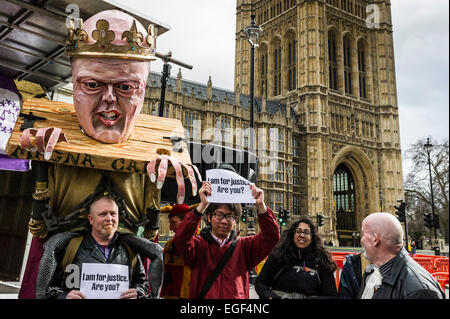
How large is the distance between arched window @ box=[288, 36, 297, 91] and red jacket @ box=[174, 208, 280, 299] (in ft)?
131

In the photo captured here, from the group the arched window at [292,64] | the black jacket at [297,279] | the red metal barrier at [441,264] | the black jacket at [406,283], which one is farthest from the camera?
the arched window at [292,64]

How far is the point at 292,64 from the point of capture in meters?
41.9

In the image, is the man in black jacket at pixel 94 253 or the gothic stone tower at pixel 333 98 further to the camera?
the gothic stone tower at pixel 333 98

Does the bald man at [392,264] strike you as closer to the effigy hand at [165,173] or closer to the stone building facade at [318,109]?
the effigy hand at [165,173]

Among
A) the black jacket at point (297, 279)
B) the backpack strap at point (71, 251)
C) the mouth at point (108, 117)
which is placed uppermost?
the mouth at point (108, 117)

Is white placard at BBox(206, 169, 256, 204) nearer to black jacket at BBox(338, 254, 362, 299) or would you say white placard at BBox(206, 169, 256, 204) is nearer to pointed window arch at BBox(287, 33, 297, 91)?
black jacket at BBox(338, 254, 362, 299)

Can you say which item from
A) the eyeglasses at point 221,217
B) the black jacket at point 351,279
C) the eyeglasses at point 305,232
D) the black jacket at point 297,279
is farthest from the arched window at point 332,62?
the eyeglasses at point 221,217

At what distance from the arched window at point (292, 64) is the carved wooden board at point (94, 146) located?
3984cm

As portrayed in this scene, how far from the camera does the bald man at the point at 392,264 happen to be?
2051 mm

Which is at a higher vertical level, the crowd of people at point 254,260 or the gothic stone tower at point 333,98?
the gothic stone tower at point 333,98

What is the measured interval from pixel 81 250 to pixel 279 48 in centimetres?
4519

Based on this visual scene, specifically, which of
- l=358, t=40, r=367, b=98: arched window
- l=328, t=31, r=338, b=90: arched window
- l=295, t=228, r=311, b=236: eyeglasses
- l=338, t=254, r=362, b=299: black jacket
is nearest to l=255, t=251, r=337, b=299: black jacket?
l=295, t=228, r=311, b=236: eyeglasses

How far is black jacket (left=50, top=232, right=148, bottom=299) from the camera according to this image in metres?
2.18

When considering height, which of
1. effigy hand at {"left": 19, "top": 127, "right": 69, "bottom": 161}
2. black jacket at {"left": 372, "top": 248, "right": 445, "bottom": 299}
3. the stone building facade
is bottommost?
black jacket at {"left": 372, "top": 248, "right": 445, "bottom": 299}
